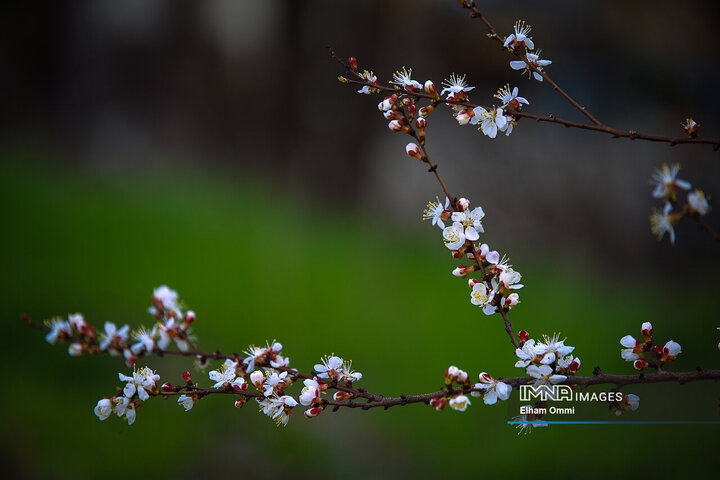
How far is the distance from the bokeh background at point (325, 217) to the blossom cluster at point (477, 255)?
963 millimetres

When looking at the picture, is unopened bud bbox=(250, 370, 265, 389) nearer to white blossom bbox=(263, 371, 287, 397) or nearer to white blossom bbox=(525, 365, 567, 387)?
white blossom bbox=(263, 371, 287, 397)

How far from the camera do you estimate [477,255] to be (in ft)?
2.12

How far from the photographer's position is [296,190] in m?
2.65

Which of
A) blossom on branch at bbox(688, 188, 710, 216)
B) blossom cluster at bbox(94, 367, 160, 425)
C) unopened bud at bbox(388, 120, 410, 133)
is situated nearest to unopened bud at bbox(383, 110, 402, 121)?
unopened bud at bbox(388, 120, 410, 133)

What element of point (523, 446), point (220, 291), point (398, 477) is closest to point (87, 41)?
point (220, 291)

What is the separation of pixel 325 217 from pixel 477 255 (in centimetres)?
195

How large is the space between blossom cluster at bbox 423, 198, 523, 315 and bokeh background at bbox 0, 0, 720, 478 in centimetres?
96

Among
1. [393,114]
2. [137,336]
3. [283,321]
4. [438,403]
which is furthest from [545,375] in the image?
[283,321]

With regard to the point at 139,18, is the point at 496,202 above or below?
below

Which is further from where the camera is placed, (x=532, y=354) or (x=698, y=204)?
(x=532, y=354)

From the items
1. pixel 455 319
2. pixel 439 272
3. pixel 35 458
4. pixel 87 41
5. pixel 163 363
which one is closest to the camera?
pixel 35 458

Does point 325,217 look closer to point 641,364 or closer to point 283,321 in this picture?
point 283,321

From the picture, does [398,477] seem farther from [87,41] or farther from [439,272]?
[87,41]

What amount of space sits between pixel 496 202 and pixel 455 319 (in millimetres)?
594
